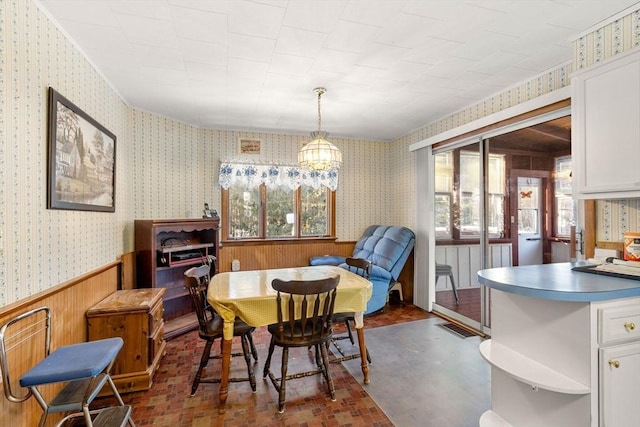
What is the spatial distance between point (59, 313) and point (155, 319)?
784 mm

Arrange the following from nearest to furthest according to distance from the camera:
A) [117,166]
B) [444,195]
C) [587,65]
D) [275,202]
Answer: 1. [587,65]
2. [117,166]
3. [444,195]
4. [275,202]

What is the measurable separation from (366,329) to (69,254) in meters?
2.93

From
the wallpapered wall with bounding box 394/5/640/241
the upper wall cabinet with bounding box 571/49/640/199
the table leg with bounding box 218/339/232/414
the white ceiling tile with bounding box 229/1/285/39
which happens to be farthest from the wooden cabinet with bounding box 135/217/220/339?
the upper wall cabinet with bounding box 571/49/640/199

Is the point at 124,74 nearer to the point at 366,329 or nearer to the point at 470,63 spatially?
the point at 470,63

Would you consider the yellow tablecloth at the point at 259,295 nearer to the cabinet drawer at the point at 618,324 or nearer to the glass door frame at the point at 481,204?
the cabinet drawer at the point at 618,324

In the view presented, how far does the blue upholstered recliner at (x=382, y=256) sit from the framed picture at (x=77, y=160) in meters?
2.79

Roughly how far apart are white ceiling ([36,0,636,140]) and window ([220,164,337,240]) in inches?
48.3

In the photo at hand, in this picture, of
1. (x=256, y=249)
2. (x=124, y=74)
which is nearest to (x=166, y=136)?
(x=124, y=74)

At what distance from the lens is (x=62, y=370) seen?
1.51 meters

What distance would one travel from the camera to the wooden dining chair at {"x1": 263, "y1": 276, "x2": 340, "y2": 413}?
212cm

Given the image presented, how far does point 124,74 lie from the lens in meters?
2.75

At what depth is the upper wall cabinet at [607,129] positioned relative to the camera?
5.72 ft

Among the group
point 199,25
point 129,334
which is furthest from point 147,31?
point 129,334

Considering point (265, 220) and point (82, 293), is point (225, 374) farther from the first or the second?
point (265, 220)
